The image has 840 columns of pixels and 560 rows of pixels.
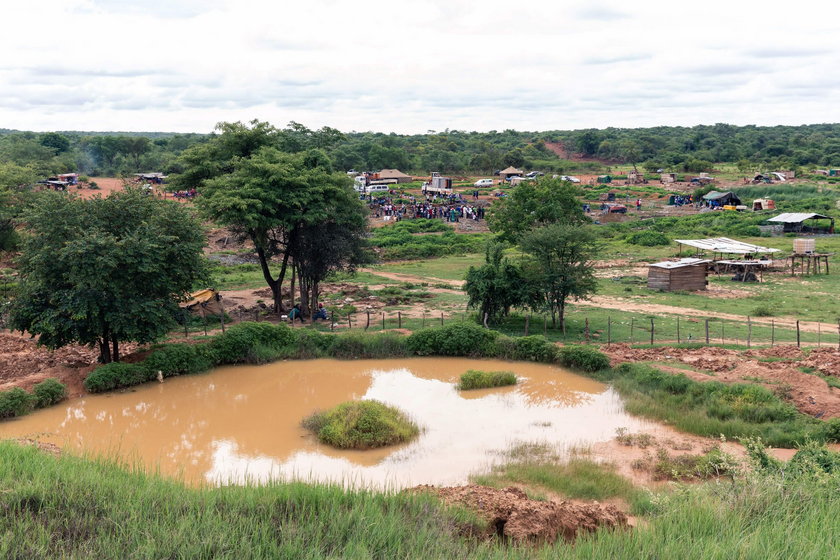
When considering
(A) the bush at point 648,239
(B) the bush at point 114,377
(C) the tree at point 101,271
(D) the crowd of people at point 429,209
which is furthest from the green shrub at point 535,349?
(D) the crowd of people at point 429,209

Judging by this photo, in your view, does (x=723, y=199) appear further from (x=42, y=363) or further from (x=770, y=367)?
(x=42, y=363)

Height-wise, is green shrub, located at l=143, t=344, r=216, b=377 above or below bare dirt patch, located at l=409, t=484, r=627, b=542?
above

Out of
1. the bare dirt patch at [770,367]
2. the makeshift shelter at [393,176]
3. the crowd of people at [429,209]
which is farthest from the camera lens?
Answer: the makeshift shelter at [393,176]

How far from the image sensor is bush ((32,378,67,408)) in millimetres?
17047

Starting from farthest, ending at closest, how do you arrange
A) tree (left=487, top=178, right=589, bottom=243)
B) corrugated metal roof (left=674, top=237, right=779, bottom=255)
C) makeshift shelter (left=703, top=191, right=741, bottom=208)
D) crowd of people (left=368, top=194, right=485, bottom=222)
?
makeshift shelter (left=703, top=191, right=741, bottom=208), crowd of people (left=368, top=194, right=485, bottom=222), corrugated metal roof (left=674, top=237, right=779, bottom=255), tree (left=487, top=178, right=589, bottom=243)

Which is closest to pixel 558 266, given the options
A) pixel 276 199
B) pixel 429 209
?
pixel 276 199

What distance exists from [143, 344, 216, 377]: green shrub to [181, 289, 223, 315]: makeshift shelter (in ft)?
15.6

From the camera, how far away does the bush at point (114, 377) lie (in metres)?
18.0

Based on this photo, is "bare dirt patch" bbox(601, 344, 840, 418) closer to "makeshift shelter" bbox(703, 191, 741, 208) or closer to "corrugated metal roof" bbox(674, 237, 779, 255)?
"corrugated metal roof" bbox(674, 237, 779, 255)

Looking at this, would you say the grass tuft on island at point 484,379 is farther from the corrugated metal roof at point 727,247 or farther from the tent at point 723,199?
the tent at point 723,199

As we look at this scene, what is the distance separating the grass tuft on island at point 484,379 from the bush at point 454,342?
247 centimetres

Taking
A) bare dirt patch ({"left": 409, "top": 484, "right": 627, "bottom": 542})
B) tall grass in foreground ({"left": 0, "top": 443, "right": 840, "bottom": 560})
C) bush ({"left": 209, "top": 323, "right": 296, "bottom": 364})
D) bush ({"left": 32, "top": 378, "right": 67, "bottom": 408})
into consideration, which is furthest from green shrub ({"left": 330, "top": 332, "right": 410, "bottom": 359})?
tall grass in foreground ({"left": 0, "top": 443, "right": 840, "bottom": 560})

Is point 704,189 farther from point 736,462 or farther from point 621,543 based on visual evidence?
point 621,543

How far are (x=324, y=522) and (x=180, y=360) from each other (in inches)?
499
